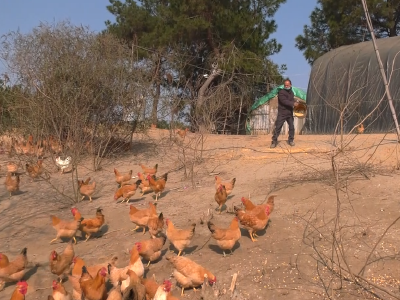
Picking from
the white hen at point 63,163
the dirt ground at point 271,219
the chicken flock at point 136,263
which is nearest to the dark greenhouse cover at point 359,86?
the dirt ground at point 271,219

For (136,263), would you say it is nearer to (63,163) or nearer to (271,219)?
(271,219)

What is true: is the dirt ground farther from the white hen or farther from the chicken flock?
the white hen

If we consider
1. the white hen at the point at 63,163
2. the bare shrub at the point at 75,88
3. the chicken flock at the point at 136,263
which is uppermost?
the bare shrub at the point at 75,88

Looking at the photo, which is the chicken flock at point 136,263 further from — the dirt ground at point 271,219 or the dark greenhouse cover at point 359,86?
the dark greenhouse cover at point 359,86

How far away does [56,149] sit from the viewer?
491 inches

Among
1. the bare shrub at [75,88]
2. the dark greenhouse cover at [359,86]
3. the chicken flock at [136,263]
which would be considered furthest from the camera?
the dark greenhouse cover at [359,86]

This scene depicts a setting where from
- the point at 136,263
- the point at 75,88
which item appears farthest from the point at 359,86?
the point at 136,263

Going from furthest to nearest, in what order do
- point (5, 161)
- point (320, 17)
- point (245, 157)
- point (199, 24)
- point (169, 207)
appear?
point (320, 17), point (199, 24), point (5, 161), point (245, 157), point (169, 207)

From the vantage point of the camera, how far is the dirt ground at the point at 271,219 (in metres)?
5.29

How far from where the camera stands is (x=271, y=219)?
6859 millimetres

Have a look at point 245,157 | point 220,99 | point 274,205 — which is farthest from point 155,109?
point 274,205

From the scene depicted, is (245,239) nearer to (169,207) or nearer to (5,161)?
(169,207)

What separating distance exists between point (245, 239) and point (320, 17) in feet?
74.5

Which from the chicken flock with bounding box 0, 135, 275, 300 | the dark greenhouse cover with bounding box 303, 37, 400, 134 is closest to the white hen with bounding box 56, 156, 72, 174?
the chicken flock with bounding box 0, 135, 275, 300
